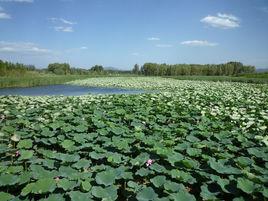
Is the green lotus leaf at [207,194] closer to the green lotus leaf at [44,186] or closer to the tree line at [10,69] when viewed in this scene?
the green lotus leaf at [44,186]

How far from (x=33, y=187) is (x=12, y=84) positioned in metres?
29.2

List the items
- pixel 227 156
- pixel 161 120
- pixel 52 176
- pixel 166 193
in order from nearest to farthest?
pixel 166 193
pixel 52 176
pixel 227 156
pixel 161 120

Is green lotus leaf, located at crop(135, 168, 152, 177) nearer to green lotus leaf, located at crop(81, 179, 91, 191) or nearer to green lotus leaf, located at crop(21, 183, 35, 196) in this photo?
green lotus leaf, located at crop(81, 179, 91, 191)

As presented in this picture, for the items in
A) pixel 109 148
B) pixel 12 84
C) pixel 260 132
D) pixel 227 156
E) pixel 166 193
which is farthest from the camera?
pixel 12 84

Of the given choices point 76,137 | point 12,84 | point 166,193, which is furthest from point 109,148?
point 12,84

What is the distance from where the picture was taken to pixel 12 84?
30625 mm

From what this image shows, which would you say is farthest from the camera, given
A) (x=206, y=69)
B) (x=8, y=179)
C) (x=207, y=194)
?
(x=206, y=69)

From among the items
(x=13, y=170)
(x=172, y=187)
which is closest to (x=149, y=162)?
(x=172, y=187)

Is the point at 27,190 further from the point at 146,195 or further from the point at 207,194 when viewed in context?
the point at 207,194

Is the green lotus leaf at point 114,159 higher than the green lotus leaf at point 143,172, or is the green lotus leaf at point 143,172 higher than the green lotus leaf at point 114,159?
the green lotus leaf at point 114,159

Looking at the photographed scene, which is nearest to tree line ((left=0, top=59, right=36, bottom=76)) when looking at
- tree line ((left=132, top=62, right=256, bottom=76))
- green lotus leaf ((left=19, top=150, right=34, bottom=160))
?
green lotus leaf ((left=19, top=150, right=34, bottom=160))

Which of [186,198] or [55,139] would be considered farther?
[55,139]

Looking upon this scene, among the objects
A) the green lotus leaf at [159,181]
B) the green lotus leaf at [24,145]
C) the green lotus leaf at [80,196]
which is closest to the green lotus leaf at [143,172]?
the green lotus leaf at [159,181]

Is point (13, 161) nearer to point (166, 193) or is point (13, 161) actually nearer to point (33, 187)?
point (33, 187)
